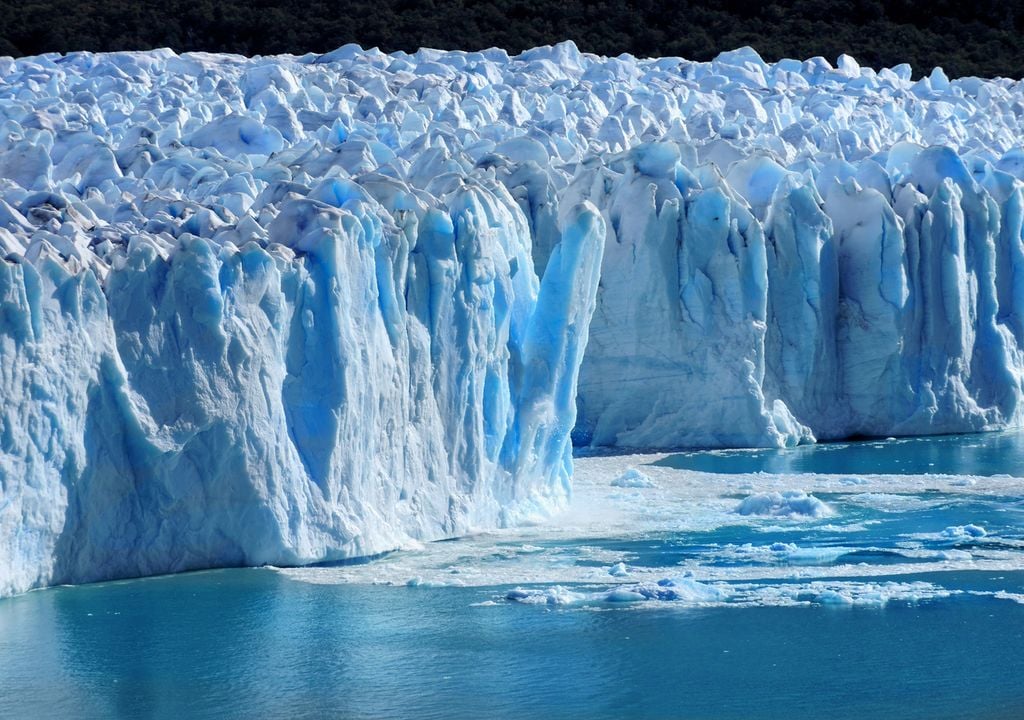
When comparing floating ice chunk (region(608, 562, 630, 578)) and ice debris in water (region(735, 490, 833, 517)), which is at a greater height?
ice debris in water (region(735, 490, 833, 517))

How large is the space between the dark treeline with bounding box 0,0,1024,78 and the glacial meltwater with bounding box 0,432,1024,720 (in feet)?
70.4

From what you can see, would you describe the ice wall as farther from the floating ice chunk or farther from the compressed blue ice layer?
the floating ice chunk

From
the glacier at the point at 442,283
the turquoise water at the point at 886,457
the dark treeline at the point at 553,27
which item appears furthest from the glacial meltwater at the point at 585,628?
the dark treeline at the point at 553,27

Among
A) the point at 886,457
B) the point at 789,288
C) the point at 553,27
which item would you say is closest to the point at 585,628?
the point at 886,457

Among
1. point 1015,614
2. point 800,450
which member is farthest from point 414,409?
point 800,450

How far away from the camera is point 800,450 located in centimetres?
1446

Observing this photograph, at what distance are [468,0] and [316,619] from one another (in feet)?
85.8

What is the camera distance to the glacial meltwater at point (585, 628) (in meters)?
7.54

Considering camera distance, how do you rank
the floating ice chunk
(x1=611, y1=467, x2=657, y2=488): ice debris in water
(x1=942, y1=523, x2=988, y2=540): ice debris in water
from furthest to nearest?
(x1=611, y1=467, x2=657, y2=488): ice debris in water
(x1=942, y1=523, x2=988, y2=540): ice debris in water
the floating ice chunk

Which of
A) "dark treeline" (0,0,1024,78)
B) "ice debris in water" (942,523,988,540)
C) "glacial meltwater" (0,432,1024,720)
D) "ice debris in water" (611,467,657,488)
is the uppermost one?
"dark treeline" (0,0,1024,78)

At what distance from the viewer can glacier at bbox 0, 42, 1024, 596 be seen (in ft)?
30.0

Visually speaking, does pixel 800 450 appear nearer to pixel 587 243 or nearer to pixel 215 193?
pixel 587 243

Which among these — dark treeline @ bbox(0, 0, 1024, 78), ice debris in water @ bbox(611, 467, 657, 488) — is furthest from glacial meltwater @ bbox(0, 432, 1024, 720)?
dark treeline @ bbox(0, 0, 1024, 78)

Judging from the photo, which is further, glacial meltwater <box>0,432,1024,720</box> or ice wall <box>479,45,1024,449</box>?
ice wall <box>479,45,1024,449</box>
